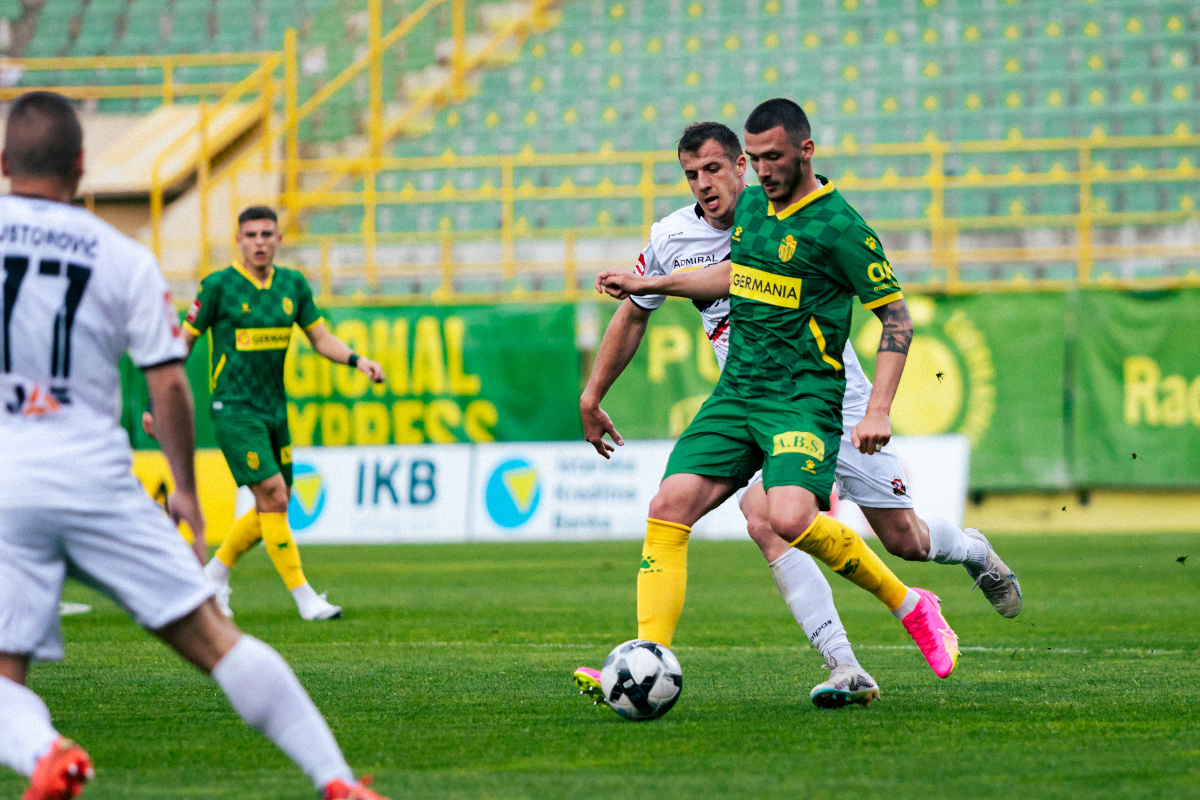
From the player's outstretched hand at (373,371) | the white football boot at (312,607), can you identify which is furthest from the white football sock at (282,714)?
the white football boot at (312,607)

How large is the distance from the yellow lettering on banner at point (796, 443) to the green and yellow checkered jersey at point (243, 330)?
187 inches

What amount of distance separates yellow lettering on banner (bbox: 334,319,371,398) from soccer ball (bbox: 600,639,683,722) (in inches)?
497

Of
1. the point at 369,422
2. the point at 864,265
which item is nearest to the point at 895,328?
the point at 864,265

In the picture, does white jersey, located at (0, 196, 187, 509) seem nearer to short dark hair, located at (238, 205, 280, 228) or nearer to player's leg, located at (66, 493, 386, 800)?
player's leg, located at (66, 493, 386, 800)

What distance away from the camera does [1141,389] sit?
16328mm

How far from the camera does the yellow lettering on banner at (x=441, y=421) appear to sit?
17391 mm

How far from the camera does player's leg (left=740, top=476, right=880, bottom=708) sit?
554cm

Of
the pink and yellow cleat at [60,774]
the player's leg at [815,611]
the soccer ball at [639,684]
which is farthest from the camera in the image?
the player's leg at [815,611]

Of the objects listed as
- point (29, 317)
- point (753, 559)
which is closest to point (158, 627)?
point (29, 317)

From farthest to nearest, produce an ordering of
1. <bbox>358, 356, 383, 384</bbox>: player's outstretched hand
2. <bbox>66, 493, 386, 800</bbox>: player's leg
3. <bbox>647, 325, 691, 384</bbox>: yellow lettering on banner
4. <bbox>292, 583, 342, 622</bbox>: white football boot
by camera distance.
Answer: <bbox>647, 325, 691, 384</bbox>: yellow lettering on banner
<bbox>292, 583, 342, 622</bbox>: white football boot
<bbox>358, 356, 383, 384</bbox>: player's outstretched hand
<bbox>66, 493, 386, 800</bbox>: player's leg

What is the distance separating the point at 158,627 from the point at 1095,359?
14.4 m

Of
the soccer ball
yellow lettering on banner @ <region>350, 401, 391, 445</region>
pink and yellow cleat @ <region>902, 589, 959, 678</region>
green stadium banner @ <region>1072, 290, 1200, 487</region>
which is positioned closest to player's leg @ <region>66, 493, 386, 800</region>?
the soccer ball

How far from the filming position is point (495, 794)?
3.98 m

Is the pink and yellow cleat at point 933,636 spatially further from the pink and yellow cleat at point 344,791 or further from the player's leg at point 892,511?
the pink and yellow cleat at point 344,791
